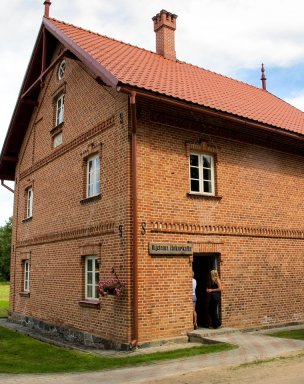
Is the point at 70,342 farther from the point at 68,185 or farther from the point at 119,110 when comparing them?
the point at 119,110

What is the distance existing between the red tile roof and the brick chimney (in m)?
0.52

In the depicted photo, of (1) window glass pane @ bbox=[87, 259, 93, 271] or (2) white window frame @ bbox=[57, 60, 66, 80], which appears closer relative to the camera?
(1) window glass pane @ bbox=[87, 259, 93, 271]

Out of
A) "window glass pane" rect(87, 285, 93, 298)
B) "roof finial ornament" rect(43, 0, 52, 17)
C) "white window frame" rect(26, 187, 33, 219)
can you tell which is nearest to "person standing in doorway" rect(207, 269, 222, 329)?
"window glass pane" rect(87, 285, 93, 298)

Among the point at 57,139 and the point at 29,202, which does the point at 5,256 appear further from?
the point at 57,139

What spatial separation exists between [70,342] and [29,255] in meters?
4.87

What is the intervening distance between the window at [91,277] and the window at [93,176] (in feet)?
5.73

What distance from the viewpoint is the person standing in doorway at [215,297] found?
1038cm

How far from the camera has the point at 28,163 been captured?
16.3 m

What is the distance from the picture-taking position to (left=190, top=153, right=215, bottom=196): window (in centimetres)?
1092

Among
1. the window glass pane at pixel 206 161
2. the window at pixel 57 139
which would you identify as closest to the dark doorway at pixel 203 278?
the window glass pane at pixel 206 161

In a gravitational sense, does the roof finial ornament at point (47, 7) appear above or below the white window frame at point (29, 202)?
above

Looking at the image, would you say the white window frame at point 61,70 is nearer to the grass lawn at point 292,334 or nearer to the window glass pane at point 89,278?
the window glass pane at point 89,278

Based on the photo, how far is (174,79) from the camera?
39.5 ft

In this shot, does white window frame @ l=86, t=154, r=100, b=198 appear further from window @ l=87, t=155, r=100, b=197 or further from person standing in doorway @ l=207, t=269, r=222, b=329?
person standing in doorway @ l=207, t=269, r=222, b=329
